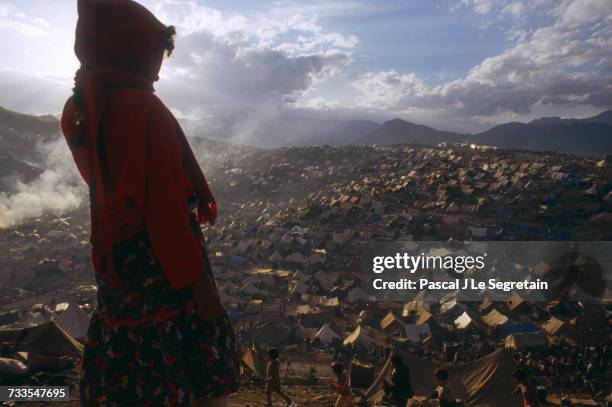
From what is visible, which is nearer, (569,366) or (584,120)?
(569,366)

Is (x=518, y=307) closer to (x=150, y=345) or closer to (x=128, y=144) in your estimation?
(x=150, y=345)

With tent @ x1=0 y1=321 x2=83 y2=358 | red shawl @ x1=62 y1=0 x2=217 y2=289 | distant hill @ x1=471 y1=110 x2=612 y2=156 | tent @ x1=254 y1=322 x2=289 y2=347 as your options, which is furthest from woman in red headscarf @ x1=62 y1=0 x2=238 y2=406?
distant hill @ x1=471 y1=110 x2=612 y2=156

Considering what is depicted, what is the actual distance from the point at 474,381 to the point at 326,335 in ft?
20.5

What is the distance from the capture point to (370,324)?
1694cm

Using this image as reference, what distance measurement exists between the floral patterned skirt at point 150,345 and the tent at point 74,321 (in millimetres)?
13100

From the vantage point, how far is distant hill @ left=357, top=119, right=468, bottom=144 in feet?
488

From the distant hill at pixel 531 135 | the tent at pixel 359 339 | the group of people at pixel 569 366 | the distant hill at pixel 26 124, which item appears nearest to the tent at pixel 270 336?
the tent at pixel 359 339

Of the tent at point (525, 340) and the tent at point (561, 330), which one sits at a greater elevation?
the tent at point (561, 330)

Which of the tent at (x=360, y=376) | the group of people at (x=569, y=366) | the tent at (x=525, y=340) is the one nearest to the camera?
the tent at (x=360, y=376)

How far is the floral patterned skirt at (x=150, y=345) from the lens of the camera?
1.49 meters

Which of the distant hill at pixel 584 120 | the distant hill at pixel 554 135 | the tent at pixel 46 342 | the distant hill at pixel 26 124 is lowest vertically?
the tent at pixel 46 342

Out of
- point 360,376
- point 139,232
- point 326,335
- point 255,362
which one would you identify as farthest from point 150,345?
point 326,335

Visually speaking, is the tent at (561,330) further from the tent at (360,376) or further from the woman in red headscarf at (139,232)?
the woman in red headscarf at (139,232)

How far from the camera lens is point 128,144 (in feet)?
4.60
